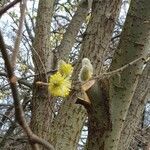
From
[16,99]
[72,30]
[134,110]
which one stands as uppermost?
[72,30]

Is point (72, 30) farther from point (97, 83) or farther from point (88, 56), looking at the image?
point (97, 83)

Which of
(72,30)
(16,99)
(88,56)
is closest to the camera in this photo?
(16,99)

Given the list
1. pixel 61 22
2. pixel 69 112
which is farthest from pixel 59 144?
pixel 61 22

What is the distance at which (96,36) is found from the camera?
8.32 feet

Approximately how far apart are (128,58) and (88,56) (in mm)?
842

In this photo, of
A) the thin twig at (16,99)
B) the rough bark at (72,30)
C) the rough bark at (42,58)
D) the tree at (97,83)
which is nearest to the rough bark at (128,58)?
the tree at (97,83)

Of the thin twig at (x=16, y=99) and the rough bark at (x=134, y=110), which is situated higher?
the rough bark at (x=134, y=110)

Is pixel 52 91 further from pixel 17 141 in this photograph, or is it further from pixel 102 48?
pixel 17 141

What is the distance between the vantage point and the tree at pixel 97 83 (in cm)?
147

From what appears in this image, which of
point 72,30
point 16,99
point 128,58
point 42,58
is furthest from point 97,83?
point 72,30

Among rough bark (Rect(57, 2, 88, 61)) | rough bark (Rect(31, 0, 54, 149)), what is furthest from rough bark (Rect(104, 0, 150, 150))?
rough bark (Rect(57, 2, 88, 61))

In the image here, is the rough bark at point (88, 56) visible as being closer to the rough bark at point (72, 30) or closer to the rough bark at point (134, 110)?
the rough bark at point (134, 110)

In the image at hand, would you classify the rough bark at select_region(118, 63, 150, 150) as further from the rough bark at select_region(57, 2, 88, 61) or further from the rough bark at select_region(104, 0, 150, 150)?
the rough bark at select_region(57, 2, 88, 61)

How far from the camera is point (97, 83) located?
1.66 m
